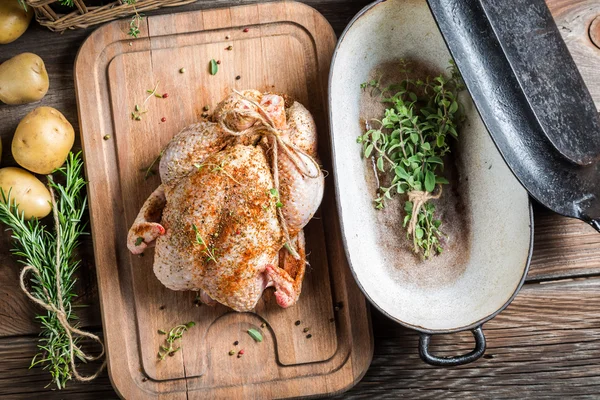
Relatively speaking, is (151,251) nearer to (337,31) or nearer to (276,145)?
(276,145)

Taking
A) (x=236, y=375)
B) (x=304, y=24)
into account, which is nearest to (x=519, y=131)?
(x=304, y=24)

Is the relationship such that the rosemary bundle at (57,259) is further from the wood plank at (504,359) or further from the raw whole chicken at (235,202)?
the raw whole chicken at (235,202)

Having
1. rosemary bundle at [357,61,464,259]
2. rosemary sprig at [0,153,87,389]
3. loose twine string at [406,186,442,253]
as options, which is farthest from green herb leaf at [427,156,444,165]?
rosemary sprig at [0,153,87,389]

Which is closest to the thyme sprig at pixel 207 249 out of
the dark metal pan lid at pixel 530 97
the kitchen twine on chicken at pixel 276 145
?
the kitchen twine on chicken at pixel 276 145

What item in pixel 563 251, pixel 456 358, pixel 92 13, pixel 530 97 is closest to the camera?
pixel 530 97

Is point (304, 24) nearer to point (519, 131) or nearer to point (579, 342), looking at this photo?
point (519, 131)

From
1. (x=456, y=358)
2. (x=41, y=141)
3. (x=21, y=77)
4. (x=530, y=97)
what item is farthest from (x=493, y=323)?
(x=21, y=77)

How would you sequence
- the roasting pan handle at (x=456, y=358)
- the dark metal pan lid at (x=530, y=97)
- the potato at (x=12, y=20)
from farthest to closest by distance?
the potato at (x=12, y=20)
the roasting pan handle at (x=456, y=358)
the dark metal pan lid at (x=530, y=97)
